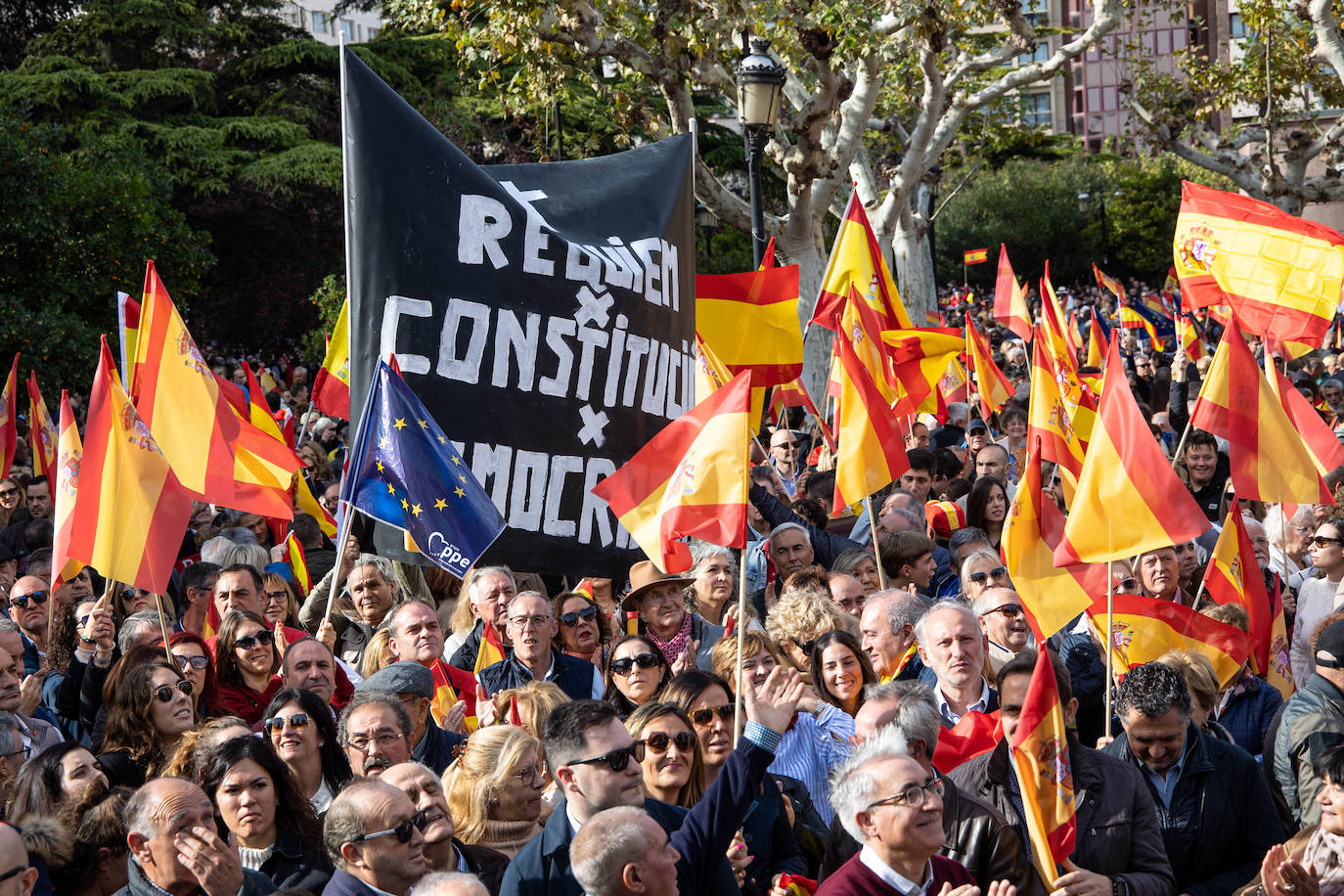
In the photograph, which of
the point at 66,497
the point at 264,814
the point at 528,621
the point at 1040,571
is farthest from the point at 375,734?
the point at 1040,571

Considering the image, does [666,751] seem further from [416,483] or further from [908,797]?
[416,483]

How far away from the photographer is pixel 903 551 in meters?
7.74

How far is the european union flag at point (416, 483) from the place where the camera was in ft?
18.2

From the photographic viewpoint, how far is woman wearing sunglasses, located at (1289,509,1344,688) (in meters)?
7.27

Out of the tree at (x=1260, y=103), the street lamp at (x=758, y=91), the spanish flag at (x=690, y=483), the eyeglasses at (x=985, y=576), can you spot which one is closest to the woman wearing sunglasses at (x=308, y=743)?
the spanish flag at (x=690, y=483)

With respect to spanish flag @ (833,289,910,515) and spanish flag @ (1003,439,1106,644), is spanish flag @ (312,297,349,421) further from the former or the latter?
spanish flag @ (1003,439,1106,644)

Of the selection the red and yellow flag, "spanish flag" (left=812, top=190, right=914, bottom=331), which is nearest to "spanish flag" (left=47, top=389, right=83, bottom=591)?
the red and yellow flag

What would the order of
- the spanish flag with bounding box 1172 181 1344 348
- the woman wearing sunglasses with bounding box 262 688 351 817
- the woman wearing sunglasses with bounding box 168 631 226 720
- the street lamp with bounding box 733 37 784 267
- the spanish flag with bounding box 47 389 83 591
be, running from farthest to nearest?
the street lamp with bounding box 733 37 784 267
the spanish flag with bounding box 1172 181 1344 348
the spanish flag with bounding box 47 389 83 591
the woman wearing sunglasses with bounding box 168 631 226 720
the woman wearing sunglasses with bounding box 262 688 351 817

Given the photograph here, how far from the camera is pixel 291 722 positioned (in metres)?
5.20

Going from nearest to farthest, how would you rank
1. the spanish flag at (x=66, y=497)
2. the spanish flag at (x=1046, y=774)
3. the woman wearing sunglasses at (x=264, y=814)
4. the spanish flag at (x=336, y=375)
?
the spanish flag at (x=1046, y=774)
the woman wearing sunglasses at (x=264, y=814)
the spanish flag at (x=66, y=497)
the spanish flag at (x=336, y=375)

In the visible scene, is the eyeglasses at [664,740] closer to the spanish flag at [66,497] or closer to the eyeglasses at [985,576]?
the eyeglasses at [985,576]

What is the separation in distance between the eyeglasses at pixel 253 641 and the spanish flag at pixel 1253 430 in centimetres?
459

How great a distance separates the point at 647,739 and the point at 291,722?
131 centimetres

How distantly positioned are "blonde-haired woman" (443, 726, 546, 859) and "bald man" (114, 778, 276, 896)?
65 centimetres
